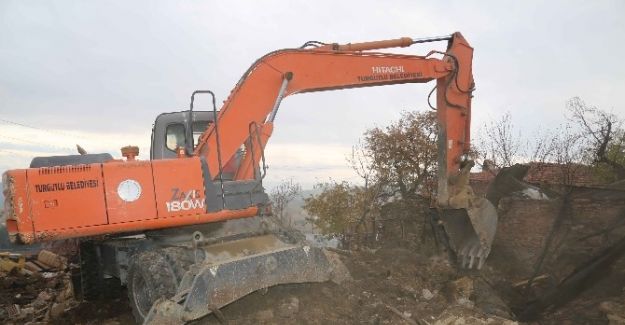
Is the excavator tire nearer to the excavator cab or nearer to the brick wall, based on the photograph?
the excavator cab

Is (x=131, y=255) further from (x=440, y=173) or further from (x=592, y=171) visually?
(x=592, y=171)

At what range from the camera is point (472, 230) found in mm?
7176

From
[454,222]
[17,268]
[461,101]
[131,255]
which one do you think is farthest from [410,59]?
[17,268]

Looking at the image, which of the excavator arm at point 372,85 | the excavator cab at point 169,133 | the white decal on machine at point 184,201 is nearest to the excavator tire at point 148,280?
the white decal on machine at point 184,201

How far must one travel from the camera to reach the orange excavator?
5172 mm

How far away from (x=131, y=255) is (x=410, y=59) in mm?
4702

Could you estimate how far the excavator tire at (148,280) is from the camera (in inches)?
205

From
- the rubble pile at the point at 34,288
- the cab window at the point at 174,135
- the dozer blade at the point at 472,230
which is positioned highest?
the cab window at the point at 174,135

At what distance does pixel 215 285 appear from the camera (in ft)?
16.5

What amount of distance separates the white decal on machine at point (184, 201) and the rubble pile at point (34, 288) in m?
3.43

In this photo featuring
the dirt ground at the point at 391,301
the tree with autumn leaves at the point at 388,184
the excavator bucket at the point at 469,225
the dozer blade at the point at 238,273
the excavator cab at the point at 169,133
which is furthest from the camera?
the tree with autumn leaves at the point at 388,184

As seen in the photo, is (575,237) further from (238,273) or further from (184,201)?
(184,201)

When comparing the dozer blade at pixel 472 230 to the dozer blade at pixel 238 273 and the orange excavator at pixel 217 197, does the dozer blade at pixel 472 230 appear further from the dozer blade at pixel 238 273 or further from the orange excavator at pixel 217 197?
the dozer blade at pixel 238 273

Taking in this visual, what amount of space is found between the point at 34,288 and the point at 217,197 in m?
6.10
